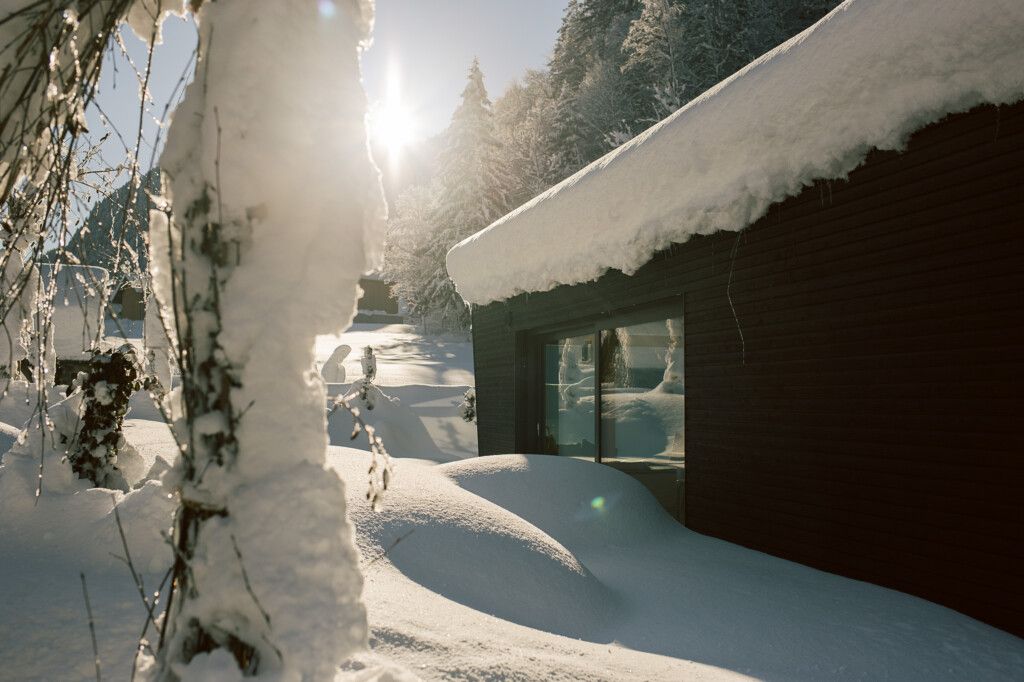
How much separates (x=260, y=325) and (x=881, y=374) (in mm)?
4229

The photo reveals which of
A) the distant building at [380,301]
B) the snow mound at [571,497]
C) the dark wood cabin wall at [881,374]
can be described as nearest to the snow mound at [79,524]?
the snow mound at [571,497]

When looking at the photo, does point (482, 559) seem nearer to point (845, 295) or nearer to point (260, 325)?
point (260, 325)

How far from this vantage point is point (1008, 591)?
362cm

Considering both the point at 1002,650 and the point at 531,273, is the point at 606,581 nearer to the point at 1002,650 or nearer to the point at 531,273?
the point at 1002,650

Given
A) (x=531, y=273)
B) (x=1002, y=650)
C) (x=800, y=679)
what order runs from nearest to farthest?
(x=800, y=679), (x=1002, y=650), (x=531, y=273)

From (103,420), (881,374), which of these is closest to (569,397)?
(881,374)

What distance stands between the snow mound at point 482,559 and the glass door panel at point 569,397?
3926 mm

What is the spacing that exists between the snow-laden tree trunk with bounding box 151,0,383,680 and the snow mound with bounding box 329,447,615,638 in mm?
2076

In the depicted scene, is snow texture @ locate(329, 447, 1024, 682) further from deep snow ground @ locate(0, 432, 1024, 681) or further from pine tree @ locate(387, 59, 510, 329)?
pine tree @ locate(387, 59, 510, 329)

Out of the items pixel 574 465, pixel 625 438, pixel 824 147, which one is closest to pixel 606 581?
pixel 574 465

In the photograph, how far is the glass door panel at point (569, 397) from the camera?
8.31 m

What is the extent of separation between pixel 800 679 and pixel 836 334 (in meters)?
2.59

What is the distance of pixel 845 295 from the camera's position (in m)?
4.69

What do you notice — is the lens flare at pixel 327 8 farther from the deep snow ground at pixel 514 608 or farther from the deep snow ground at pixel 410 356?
the deep snow ground at pixel 410 356
